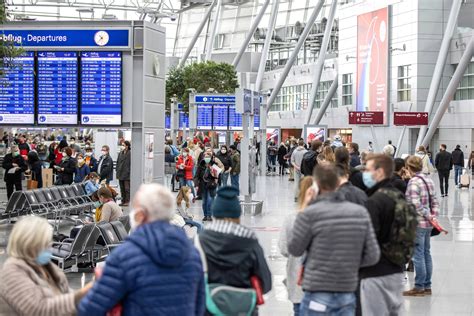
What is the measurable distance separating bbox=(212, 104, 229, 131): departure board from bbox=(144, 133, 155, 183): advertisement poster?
95.6 ft

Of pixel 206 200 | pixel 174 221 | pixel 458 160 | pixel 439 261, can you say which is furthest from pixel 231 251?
pixel 458 160

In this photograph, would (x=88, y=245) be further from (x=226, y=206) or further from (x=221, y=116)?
(x=221, y=116)

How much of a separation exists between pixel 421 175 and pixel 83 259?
17.5 ft

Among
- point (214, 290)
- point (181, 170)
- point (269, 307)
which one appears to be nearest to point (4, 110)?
point (269, 307)

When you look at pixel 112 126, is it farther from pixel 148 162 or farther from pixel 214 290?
pixel 214 290

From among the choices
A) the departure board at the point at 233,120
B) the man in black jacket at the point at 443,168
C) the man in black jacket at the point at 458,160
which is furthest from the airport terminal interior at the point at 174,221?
the departure board at the point at 233,120

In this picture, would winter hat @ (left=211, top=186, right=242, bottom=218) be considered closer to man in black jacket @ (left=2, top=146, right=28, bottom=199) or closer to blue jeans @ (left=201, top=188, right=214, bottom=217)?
blue jeans @ (left=201, top=188, right=214, bottom=217)

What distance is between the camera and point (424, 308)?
38.8 feet

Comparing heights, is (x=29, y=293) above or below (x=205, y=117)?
below

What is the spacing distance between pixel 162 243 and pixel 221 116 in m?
41.6

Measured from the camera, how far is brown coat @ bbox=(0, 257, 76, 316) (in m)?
5.52

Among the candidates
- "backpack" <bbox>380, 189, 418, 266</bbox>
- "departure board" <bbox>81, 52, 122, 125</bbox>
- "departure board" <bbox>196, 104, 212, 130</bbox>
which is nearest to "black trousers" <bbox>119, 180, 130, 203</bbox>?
"departure board" <bbox>81, 52, 122, 125</bbox>

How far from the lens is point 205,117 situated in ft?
153

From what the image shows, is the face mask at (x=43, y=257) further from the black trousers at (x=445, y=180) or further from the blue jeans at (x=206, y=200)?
the black trousers at (x=445, y=180)
